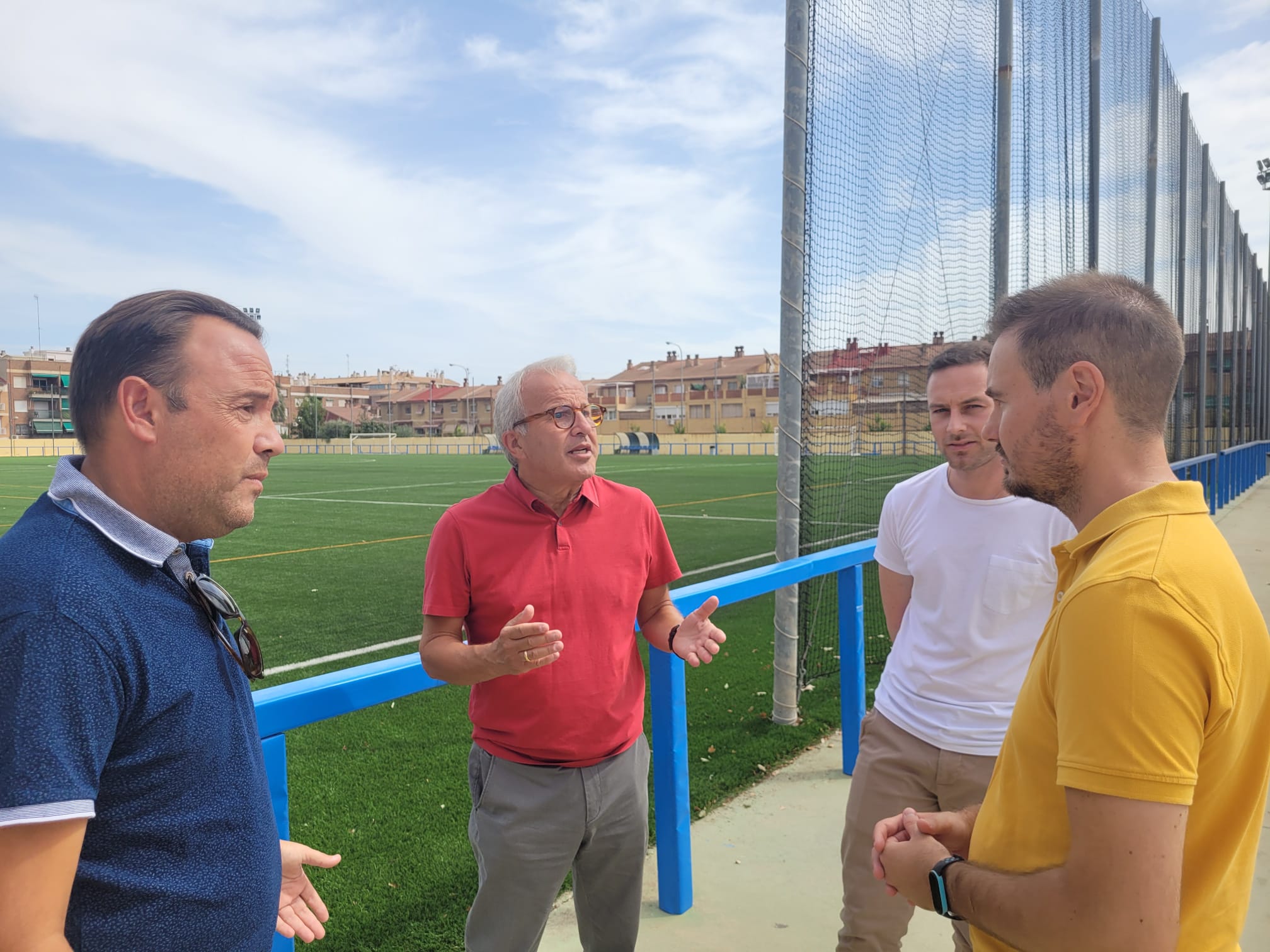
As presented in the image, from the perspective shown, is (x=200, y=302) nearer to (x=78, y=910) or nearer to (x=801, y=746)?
(x=78, y=910)

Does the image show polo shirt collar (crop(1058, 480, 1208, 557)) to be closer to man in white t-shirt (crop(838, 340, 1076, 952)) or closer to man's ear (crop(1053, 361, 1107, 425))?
man's ear (crop(1053, 361, 1107, 425))

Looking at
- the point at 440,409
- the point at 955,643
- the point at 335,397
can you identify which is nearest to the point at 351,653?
the point at 955,643

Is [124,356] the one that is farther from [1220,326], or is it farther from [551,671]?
[1220,326]

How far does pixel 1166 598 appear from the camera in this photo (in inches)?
44.9

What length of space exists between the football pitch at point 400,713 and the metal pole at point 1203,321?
8.44 m

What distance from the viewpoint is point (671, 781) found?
3312 millimetres

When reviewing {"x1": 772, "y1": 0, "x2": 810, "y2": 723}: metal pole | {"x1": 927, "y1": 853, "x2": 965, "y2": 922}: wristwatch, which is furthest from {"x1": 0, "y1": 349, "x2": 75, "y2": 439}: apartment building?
{"x1": 927, "y1": 853, "x2": 965, "y2": 922}: wristwatch

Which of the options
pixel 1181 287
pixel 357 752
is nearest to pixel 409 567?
pixel 357 752

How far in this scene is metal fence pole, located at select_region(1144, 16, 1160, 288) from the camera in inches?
486

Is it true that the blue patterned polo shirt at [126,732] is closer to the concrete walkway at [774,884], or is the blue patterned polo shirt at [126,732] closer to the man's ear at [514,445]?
the man's ear at [514,445]

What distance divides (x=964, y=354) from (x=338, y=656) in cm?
601

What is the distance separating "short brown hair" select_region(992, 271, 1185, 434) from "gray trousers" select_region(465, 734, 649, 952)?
162cm

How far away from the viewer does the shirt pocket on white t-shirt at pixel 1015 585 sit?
2.62 m

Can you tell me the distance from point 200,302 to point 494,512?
3.72 ft
